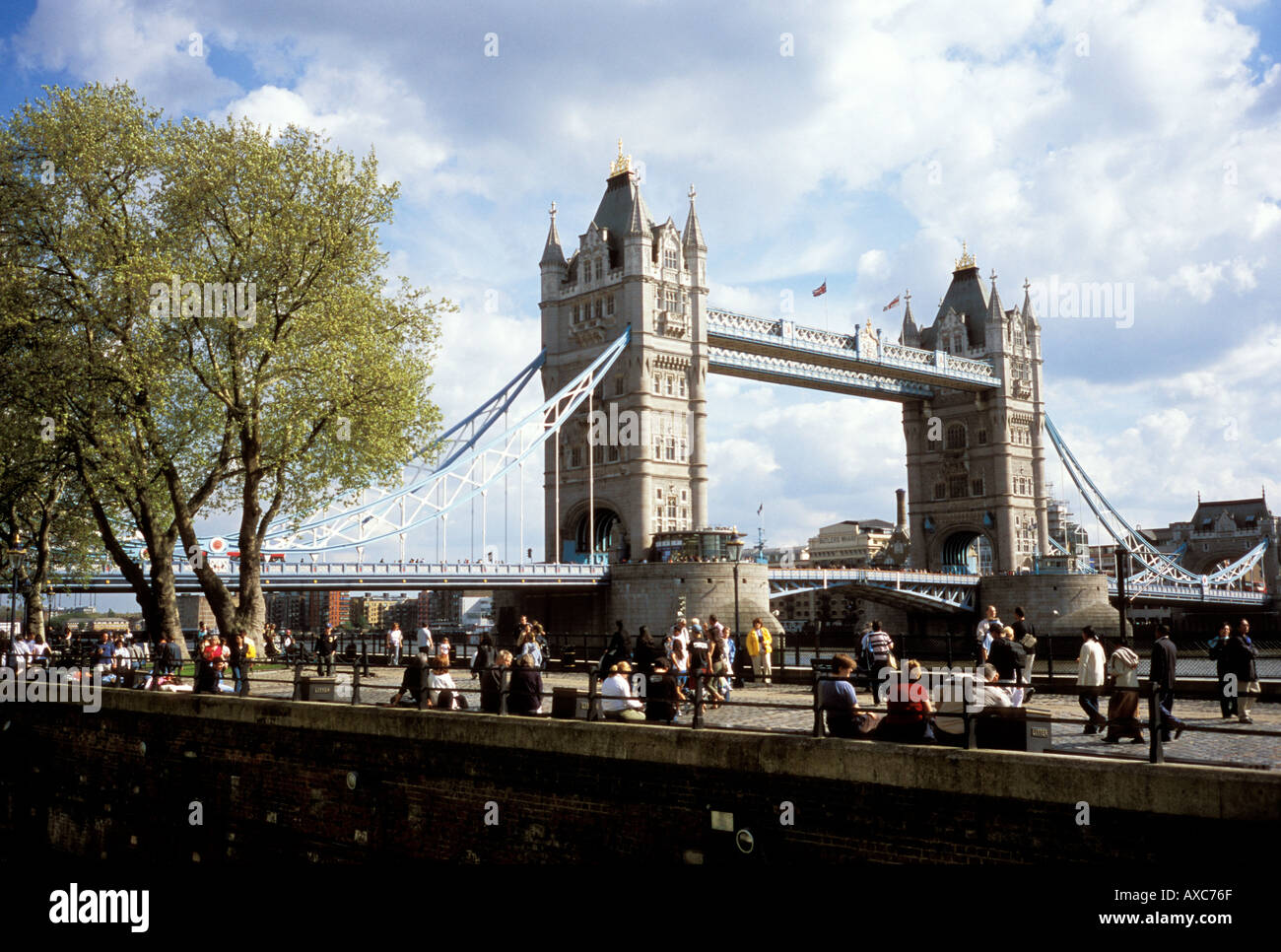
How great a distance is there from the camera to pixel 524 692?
14164 mm

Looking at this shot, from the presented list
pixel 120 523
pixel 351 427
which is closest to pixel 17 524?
pixel 120 523

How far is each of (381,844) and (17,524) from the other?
20967 millimetres

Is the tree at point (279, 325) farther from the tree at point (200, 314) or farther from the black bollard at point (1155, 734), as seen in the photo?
the black bollard at point (1155, 734)

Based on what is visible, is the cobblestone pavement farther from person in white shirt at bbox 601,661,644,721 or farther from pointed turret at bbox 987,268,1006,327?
pointed turret at bbox 987,268,1006,327

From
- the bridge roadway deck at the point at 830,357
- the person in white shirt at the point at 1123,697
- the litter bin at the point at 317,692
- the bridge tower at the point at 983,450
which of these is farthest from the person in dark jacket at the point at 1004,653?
the bridge tower at the point at 983,450

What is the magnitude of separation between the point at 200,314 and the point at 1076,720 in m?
20.2

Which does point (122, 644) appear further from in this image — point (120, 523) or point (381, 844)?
point (381, 844)

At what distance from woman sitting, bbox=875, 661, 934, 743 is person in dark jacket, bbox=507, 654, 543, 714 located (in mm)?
4798

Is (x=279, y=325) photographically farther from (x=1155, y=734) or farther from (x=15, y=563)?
(x=1155, y=734)

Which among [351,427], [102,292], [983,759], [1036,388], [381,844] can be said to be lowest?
[381,844]

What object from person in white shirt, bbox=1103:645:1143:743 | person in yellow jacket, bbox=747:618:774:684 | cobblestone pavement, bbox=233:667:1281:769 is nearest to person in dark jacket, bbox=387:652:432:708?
cobblestone pavement, bbox=233:667:1281:769

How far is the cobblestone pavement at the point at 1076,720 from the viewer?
10727mm

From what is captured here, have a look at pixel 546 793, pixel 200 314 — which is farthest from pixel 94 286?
pixel 546 793
